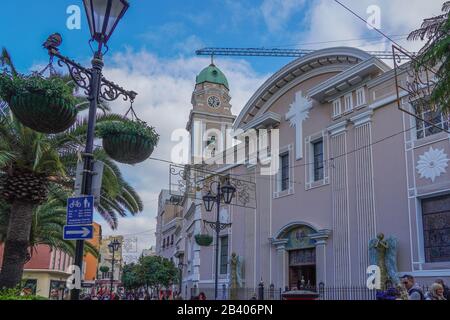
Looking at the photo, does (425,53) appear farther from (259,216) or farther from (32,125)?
(259,216)

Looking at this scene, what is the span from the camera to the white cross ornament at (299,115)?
66.4 ft

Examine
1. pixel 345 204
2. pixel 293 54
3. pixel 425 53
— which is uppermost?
pixel 293 54

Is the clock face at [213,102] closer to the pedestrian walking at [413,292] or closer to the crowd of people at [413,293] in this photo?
the crowd of people at [413,293]

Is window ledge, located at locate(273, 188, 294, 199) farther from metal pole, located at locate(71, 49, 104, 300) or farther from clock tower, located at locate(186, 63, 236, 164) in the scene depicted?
clock tower, located at locate(186, 63, 236, 164)

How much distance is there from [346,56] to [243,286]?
11.2m

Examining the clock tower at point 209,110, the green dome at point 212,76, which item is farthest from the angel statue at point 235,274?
the green dome at point 212,76

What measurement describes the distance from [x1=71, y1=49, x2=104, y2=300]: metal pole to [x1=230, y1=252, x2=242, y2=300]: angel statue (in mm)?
16983

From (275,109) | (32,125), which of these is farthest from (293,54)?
(32,125)

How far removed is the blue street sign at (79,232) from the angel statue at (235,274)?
17066 millimetres

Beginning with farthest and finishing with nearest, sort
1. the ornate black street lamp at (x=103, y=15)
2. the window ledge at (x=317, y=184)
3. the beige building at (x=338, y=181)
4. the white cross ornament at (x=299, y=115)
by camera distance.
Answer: the white cross ornament at (x=299, y=115) → the window ledge at (x=317, y=184) → the beige building at (x=338, y=181) → the ornate black street lamp at (x=103, y=15)

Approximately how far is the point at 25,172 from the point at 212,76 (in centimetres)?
3783

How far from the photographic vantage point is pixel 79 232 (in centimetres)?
556
